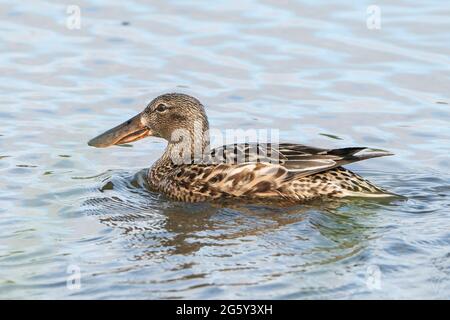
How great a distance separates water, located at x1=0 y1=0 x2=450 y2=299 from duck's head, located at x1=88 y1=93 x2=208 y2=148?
0.34m

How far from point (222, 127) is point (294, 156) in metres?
2.42

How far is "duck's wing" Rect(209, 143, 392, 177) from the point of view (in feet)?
35.7

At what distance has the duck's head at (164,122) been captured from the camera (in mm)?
12305

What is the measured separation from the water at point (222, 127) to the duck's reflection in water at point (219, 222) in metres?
0.03

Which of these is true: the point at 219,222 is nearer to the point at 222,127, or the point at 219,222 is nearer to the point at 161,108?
the point at 161,108

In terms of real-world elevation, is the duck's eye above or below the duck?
above

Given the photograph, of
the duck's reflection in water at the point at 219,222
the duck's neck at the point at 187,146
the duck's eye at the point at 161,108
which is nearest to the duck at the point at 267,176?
the duck's reflection in water at the point at 219,222

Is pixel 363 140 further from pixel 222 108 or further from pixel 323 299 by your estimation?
pixel 323 299

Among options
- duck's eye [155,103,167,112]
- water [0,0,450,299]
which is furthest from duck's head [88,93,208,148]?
water [0,0,450,299]

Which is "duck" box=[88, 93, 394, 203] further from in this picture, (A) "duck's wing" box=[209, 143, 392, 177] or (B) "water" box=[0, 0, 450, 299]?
(B) "water" box=[0, 0, 450, 299]

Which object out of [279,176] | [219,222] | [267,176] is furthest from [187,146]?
[219,222]

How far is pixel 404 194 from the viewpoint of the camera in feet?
37.2

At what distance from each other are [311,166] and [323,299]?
2.89 metres

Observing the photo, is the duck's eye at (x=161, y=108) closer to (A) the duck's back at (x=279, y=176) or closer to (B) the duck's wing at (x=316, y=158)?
(A) the duck's back at (x=279, y=176)
